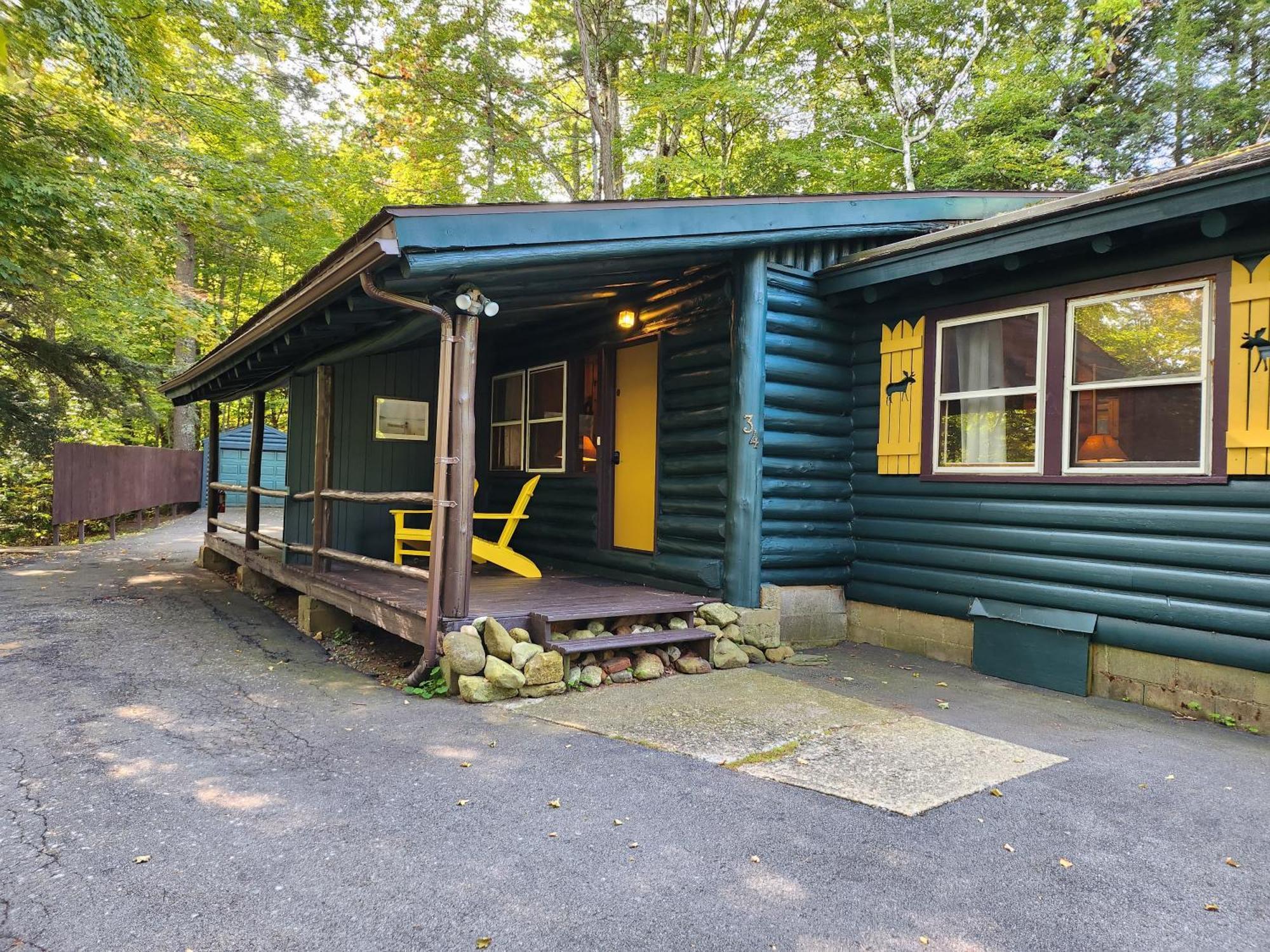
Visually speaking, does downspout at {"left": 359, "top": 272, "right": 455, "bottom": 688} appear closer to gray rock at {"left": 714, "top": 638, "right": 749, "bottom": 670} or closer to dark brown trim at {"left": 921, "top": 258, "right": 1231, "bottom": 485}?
gray rock at {"left": 714, "top": 638, "right": 749, "bottom": 670}

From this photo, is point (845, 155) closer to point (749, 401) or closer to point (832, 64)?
point (832, 64)

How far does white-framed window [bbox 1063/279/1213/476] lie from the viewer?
14.3 ft

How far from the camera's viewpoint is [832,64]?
641 inches

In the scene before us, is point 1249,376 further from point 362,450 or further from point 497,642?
point 362,450

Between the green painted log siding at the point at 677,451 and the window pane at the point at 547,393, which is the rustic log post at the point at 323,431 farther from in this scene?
the window pane at the point at 547,393

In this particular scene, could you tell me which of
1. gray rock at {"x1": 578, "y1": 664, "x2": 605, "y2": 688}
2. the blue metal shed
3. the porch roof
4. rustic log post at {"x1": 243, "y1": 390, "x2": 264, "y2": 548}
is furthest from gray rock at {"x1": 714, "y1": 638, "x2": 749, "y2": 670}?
the blue metal shed

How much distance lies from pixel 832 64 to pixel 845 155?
2.96m

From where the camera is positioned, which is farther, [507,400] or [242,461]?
[242,461]

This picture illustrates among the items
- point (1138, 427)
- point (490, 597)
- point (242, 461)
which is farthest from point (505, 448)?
point (242, 461)

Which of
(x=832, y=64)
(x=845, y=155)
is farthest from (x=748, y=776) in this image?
(x=832, y=64)

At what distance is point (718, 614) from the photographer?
18.0 feet

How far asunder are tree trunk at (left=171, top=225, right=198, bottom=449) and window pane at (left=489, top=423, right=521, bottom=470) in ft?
29.5

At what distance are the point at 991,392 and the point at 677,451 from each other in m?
2.48

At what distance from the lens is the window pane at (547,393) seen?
25.4ft
